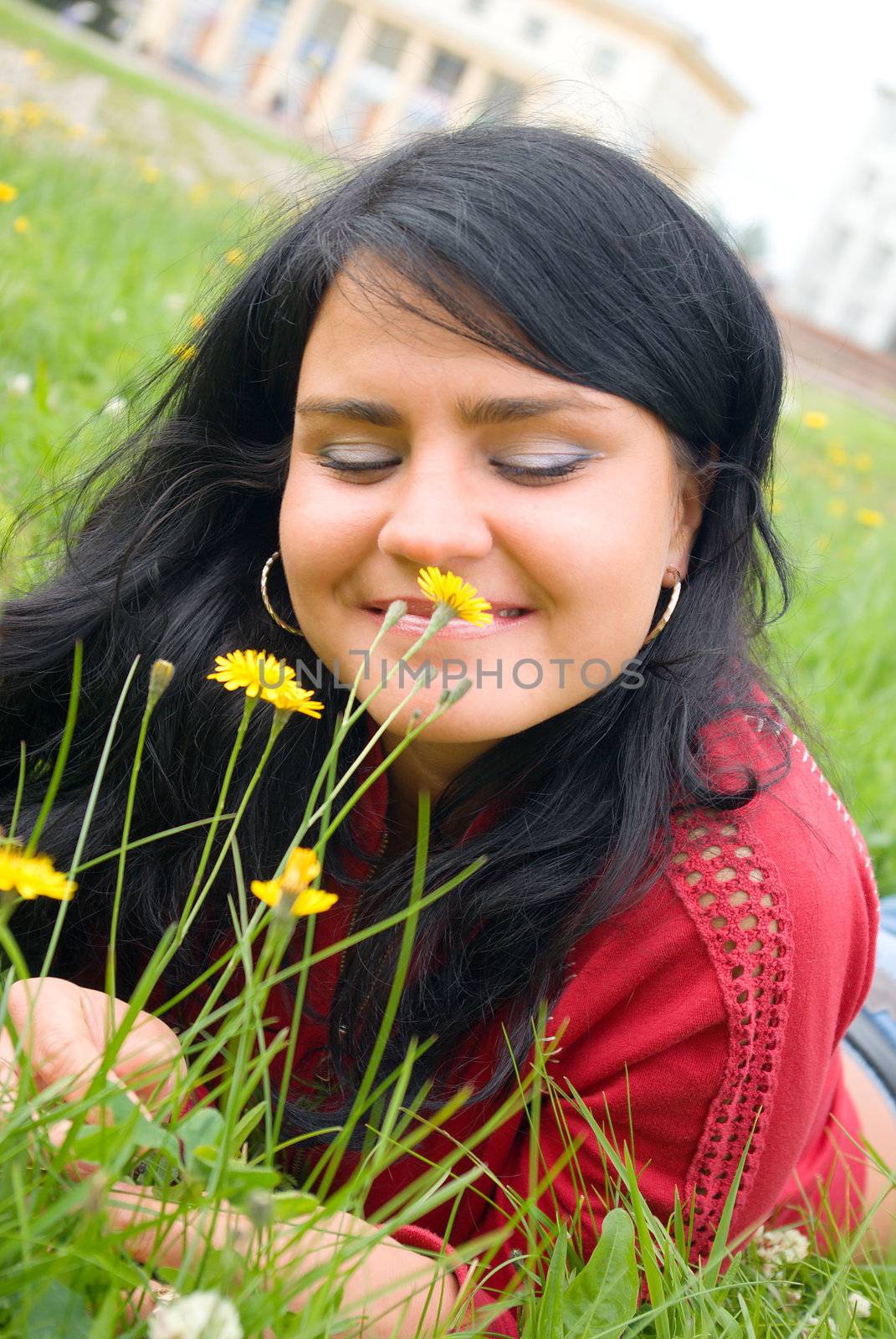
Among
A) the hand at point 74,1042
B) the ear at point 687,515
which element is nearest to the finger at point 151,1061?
the hand at point 74,1042

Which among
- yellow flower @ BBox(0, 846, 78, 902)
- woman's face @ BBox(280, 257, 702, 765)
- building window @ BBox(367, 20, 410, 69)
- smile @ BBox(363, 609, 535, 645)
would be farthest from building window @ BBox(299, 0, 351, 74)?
yellow flower @ BBox(0, 846, 78, 902)

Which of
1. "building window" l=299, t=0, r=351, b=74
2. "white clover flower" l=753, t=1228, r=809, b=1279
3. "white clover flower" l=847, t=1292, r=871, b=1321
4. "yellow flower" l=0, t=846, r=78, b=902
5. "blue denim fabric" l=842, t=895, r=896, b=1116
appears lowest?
"building window" l=299, t=0, r=351, b=74

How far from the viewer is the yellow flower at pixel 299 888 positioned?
2.63 ft

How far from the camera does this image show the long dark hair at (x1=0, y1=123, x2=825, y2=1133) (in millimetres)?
1379

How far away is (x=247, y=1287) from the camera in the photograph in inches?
31.6

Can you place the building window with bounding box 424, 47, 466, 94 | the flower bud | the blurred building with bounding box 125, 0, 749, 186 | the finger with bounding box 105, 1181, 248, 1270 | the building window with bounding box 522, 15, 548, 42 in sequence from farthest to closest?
the building window with bounding box 522, 15, 548, 42
the building window with bounding box 424, 47, 466, 94
the blurred building with bounding box 125, 0, 749, 186
the flower bud
the finger with bounding box 105, 1181, 248, 1270

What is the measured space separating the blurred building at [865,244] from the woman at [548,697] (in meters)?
39.4

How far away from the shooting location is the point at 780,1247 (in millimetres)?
1449

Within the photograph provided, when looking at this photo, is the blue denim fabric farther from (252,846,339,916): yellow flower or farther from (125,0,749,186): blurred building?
(125,0,749,186): blurred building

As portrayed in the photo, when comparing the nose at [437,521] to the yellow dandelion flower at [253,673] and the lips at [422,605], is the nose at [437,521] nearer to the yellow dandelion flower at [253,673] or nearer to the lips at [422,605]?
the lips at [422,605]

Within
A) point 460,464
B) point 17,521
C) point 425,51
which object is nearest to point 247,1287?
point 460,464

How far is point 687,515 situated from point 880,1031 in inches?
47.2

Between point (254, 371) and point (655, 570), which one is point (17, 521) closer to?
point (254, 371)

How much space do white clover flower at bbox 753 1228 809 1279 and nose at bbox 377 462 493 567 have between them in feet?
2.73
